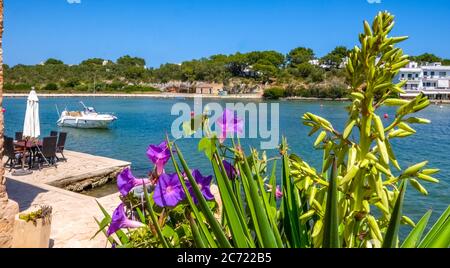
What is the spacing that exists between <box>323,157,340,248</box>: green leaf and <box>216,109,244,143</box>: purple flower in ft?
1.53

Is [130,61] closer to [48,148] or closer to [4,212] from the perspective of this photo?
[48,148]

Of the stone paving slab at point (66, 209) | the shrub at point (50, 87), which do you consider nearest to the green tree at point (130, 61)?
the shrub at point (50, 87)

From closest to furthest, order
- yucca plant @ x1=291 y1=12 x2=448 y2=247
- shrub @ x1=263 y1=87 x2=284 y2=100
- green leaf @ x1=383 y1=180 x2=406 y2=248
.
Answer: green leaf @ x1=383 y1=180 x2=406 y2=248 < yucca plant @ x1=291 y1=12 x2=448 y2=247 < shrub @ x1=263 y1=87 x2=284 y2=100

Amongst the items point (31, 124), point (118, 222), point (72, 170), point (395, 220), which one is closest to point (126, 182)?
point (118, 222)

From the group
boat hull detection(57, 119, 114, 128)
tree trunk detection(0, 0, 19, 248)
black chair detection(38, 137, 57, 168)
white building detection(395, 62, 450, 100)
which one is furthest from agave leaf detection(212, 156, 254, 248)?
white building detection(395, 62, 450, 100)

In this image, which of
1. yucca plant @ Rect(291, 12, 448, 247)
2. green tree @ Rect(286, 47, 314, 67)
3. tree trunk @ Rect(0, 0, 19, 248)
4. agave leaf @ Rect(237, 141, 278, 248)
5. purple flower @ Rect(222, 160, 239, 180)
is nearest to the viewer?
yucca plant @ Rect(291, 12, 448, 247)

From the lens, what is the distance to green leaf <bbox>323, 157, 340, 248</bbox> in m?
0.74

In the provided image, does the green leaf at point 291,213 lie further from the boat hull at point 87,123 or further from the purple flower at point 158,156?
the boat hull at point 87,123

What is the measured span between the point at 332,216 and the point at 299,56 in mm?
107433

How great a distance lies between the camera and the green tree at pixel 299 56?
339ft

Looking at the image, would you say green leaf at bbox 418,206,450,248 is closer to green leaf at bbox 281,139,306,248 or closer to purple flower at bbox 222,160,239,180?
green leaf at bbox 281,139,306,248

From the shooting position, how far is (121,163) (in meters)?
11.1
